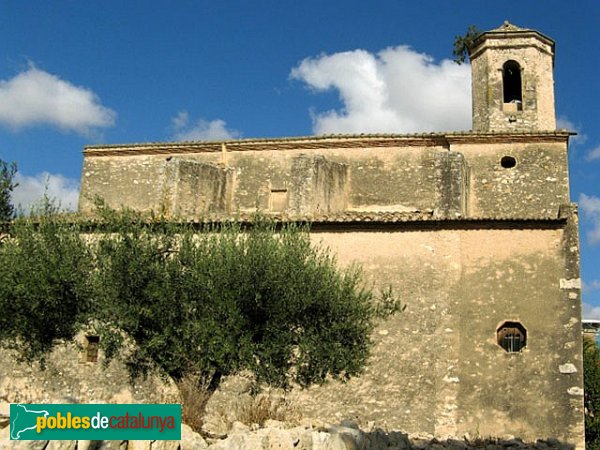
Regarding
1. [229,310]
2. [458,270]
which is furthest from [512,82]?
[229,310]

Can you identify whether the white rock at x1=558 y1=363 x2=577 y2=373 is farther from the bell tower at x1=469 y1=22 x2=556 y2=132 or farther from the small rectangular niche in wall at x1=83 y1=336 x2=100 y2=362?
the small rectangular niche in wall at x1=83 y1=336 x2=100 y2=362

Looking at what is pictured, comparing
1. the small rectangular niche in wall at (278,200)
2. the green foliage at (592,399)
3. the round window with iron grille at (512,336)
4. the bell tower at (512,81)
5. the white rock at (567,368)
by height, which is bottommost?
the green foliage at (592,399)

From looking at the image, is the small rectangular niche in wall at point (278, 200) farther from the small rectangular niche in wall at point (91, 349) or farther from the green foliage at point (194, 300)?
the green foliage at point (194, 300)

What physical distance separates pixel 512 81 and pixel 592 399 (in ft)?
36.9

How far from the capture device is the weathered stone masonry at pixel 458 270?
44.7 feet

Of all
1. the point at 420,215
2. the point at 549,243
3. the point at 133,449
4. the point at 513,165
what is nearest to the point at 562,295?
the point at 549,243

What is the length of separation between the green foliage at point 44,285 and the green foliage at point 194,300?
2 centimetres

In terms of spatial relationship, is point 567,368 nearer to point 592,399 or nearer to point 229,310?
point 229,310

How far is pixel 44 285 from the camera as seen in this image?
11359mm

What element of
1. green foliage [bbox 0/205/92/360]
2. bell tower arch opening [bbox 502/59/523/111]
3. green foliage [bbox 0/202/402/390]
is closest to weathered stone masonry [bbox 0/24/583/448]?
bell tower arch opening [bbox 502/59/523/111]

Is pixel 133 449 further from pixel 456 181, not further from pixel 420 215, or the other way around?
pixel 456 181

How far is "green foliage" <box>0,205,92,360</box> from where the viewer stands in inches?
451

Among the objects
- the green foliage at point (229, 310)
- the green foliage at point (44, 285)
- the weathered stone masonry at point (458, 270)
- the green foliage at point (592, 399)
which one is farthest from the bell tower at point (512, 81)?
the green foliage at point (44, 285)

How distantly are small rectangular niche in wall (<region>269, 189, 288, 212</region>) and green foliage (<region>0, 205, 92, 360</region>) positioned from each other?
726 cm
